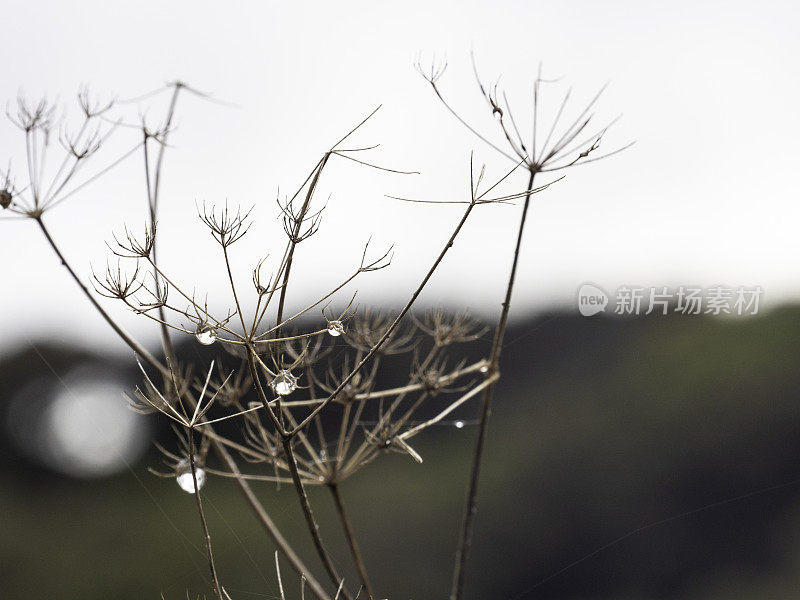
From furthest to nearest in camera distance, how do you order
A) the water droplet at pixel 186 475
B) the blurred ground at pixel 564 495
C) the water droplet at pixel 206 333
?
the blurred ground at pixel 564 495, the water droplet at pixel 186 475, the water droplet at pixel 206 333

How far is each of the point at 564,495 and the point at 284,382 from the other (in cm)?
126

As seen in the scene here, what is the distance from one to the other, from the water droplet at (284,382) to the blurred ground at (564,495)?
2.11 feet

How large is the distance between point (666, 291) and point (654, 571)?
0.54 meters

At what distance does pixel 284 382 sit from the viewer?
458 millimetres

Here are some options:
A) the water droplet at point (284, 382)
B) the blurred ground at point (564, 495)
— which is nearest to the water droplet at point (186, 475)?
the water droplet at point (284, 382)

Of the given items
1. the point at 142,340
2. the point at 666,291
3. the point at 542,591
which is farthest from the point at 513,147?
the point at 542,591

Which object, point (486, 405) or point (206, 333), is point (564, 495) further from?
point (206, 333)

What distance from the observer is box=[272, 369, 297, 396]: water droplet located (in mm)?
448

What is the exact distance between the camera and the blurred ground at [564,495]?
1.10 metres

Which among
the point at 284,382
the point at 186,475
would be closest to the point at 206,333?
the point at 284,382

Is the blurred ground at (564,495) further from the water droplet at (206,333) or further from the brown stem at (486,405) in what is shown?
the water droplet at (206,333)

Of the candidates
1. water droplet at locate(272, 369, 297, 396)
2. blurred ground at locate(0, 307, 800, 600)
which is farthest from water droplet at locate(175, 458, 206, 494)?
blurred ground at locate(0, 307, 800, 600)

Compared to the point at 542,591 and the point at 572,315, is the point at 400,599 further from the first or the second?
→ the point at 572,315

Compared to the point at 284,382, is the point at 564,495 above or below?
below
